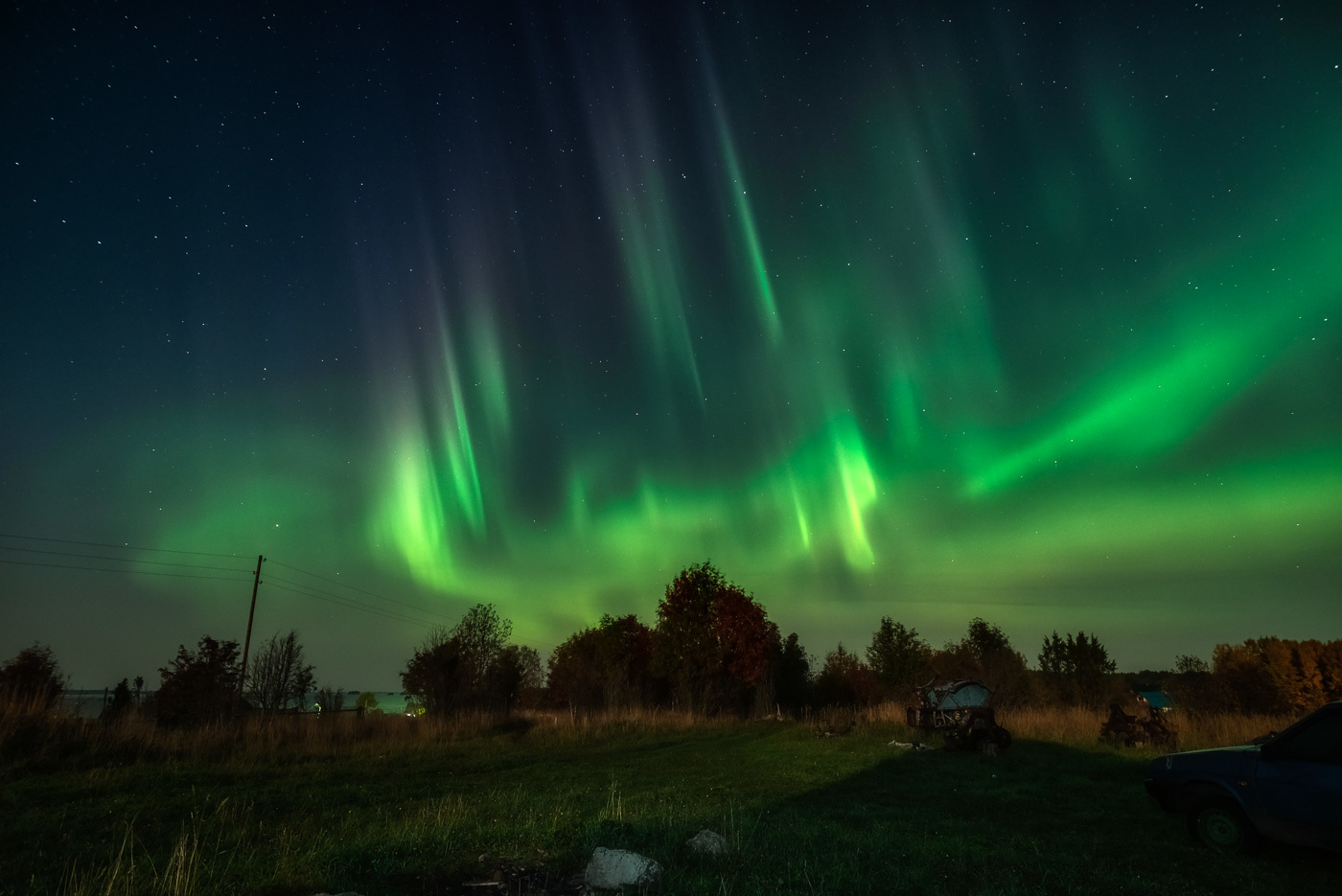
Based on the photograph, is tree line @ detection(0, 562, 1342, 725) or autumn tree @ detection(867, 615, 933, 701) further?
autumn tree @ detection(867, 615, 933, 701)

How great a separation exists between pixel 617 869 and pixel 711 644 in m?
43.9

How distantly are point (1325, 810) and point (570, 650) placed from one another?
251 ft

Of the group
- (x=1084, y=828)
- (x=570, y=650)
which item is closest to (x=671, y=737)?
(x=1084, y=828)

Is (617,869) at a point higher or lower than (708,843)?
higher

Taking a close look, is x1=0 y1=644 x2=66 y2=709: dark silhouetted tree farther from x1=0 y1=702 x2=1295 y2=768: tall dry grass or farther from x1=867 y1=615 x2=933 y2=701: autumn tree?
x1=867 y1=615 x2=933 y2=701: autumn tree

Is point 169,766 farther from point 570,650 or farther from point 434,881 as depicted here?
point 570,650

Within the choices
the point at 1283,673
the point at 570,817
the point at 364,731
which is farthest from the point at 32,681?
the point at 1283,673

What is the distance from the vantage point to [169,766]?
18.3 m

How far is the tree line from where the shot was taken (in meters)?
29.9

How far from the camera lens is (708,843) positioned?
28.0ft

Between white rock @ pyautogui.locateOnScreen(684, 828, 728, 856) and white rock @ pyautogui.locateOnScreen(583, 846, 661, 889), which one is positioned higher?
white rock @ pyautogui.locateOnScreen(583, 846, 661, 889)

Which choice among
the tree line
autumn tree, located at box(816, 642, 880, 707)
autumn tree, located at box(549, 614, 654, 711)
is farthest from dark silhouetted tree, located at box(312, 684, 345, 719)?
autumn tree, located at box(816, 642, 880, 707)

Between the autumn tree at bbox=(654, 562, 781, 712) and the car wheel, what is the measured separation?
37.8m

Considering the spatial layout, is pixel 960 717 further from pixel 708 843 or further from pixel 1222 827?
pixel 708 843
